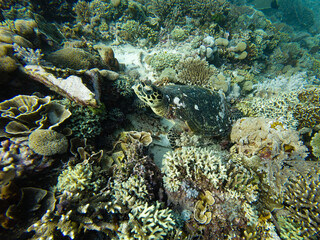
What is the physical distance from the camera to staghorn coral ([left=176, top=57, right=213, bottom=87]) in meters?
5.16

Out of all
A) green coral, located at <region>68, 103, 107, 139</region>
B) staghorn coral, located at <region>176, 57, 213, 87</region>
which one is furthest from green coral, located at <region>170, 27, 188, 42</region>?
green coral, located at <region>68, 103, 107, 139</region>

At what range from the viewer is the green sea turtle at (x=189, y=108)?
3230 millimetres

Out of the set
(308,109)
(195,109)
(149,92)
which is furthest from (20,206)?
(308,109)

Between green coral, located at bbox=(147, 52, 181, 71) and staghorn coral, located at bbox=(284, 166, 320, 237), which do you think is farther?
green coral, located at bbox=(147, 52, 181, 71)

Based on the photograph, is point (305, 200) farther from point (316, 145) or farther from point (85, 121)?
point (85, 121)

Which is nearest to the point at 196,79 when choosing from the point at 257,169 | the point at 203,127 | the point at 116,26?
the point at 203,127

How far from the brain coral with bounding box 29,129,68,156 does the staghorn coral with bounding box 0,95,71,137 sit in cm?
19

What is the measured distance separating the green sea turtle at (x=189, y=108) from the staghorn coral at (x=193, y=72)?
60.2 inches

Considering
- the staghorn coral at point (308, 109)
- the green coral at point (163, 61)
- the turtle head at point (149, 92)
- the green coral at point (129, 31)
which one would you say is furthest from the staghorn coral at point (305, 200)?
the green coral at point (129, 31)

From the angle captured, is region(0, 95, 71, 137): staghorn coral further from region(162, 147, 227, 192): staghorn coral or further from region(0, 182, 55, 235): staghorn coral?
region(162, 147, 227, 192): staghorn coral

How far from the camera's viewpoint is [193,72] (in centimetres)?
528

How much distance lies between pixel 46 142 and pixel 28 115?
64 centimetres

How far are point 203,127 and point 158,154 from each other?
1365 mm

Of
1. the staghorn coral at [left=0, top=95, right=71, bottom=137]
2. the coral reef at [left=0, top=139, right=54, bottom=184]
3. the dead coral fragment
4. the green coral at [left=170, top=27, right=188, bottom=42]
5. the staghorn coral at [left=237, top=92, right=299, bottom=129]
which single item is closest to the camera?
the coral reef at [left=0, top=139, right=54, bottom=184]
